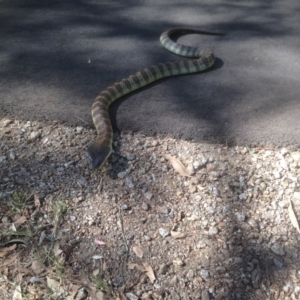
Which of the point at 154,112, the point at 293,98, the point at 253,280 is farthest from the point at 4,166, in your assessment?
the point at 293,98

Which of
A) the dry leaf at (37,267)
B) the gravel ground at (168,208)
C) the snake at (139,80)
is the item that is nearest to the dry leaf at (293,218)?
the gravel ground at (168,208)

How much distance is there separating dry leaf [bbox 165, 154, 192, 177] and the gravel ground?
58 mm

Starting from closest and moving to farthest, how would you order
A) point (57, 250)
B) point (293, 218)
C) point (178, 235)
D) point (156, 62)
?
point (57, 250) → point (178, 235) → point (293, 218) → point (156, 62)

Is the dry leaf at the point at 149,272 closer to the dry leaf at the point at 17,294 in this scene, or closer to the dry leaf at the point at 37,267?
the dry leaf at the point at 37,267

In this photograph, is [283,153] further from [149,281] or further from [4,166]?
[4,166]

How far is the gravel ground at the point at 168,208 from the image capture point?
12.9 ft

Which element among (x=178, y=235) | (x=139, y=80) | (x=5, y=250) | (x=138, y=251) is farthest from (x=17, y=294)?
(x=139, y=80)

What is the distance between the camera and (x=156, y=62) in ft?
22.9

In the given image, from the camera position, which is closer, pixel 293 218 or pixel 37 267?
pixel 37 267

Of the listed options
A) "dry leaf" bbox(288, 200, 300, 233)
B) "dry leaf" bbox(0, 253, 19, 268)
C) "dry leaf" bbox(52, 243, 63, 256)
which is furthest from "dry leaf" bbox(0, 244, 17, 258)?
"dry leaf" bbox(288, 200, 300, 233)

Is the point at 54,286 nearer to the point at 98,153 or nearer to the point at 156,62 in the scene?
the point at 98,153

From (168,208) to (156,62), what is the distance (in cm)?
326

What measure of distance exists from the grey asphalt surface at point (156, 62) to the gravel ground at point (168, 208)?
14.3 inches

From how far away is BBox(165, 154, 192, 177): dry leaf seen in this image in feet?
16.1
